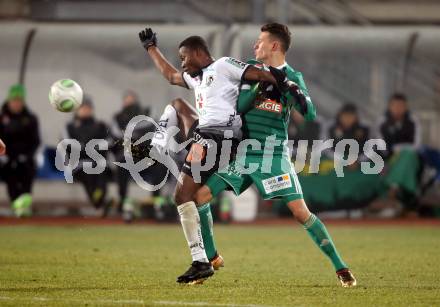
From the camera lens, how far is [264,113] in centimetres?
889

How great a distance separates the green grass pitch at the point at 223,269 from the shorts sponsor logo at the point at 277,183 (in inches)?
32.4

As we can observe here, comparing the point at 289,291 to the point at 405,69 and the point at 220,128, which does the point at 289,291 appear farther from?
the point at 405,69

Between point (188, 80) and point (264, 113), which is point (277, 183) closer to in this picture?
point (264, 113)

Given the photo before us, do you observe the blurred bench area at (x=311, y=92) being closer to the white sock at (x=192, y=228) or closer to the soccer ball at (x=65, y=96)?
the soccer ball at (x=65, y=96)

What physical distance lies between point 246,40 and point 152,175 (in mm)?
3049

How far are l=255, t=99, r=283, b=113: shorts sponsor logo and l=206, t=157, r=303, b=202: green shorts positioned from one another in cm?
42

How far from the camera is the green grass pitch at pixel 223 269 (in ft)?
25.8

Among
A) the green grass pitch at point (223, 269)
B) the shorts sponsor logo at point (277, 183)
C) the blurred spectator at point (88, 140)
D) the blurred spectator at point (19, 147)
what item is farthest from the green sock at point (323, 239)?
the blurred spectator at point (19, 147)

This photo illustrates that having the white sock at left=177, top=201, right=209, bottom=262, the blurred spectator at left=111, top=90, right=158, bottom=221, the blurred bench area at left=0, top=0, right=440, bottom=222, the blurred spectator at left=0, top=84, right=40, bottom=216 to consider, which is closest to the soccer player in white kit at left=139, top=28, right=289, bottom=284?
the white sock at left=177, top=201, right=209, bottom=262

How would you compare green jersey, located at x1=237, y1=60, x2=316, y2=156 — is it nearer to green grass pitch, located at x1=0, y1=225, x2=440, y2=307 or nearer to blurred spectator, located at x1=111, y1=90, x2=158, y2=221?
green grass pitch, located at x1=0, y1=225, x2=440, y2=307

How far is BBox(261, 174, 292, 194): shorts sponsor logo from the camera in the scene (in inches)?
340

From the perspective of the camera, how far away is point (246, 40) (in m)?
18.6

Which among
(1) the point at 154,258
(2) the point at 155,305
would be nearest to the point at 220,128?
(2) the point at 155,305

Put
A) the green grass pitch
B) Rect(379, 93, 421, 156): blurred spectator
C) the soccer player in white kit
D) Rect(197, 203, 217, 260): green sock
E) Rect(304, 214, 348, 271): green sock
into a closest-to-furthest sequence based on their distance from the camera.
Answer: the green grass pitch → Rect(304, 214, 348, 271): green sock → the soccer player in white kit → Rect(197, 203, 217, 260): green sock → Rect(379, 93, 421, 156): blurred spectator
